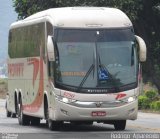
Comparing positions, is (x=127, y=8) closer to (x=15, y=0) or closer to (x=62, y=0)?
(x=62, y=0)

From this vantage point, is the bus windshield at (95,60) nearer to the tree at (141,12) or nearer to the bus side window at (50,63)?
the bus side window at (50,63)

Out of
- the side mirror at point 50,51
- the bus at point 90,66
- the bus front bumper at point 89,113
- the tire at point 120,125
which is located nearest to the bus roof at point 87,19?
the bus at point 90,66

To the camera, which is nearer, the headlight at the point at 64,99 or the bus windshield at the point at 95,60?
the headlight at the point at 64,99

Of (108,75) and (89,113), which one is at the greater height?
(108,75)

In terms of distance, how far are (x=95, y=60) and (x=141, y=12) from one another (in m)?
26.8

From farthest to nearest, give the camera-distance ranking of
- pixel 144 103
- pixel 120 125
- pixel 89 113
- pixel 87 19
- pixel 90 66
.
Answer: pixel 144 103, pixel 120 125, pixel 87 19, pixel 90 66, pixel 89 113

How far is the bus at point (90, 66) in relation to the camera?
70.2ft

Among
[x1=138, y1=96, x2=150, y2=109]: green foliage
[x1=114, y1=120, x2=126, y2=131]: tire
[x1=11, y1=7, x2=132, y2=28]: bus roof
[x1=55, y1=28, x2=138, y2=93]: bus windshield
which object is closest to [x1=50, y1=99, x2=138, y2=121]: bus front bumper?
[x1=55, y1=28, x2=138, y2=93]: bus windshield

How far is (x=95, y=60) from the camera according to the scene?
21.8 m

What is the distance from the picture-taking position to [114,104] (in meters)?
21.4

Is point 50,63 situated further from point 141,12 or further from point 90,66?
point 141,12

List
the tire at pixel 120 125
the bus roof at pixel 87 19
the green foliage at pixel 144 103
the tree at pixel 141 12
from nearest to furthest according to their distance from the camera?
the bus roof at pixel 87 19
the tire at pixel 120 125
the green foliage at pixel 144 103
the tree at pixel 141 12

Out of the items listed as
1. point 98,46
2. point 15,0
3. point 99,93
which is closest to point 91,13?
point 98,46

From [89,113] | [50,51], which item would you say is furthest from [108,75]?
[50,51]
